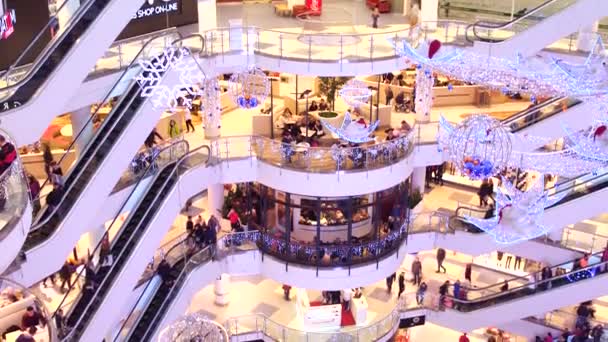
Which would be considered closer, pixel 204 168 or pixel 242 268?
pixel 204 168

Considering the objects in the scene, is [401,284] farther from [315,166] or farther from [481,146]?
[481,146]

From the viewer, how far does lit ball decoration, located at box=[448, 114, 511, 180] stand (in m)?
16.7

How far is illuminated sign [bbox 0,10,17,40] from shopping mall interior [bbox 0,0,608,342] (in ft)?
0.39

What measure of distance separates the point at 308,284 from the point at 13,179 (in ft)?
37.0

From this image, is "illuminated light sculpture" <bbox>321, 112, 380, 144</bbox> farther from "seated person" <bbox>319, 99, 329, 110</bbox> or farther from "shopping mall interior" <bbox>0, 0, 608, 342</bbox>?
"seated person" <bbox>319, 99, 329, 110</bbox>

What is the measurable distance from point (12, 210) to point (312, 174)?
9.74 m

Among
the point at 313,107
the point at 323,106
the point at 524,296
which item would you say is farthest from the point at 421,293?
the point at 313,107

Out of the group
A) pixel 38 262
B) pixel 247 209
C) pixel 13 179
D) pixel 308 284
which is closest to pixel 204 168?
→ pixel 247 209

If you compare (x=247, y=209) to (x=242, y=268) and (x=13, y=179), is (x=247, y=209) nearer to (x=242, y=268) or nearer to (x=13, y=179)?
(x=242, y=268)

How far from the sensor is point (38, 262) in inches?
553

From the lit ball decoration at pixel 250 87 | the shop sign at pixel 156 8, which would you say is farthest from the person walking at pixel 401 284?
the shop sign at pixel 156 8

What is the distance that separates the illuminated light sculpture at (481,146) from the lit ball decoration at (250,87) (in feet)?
17.9

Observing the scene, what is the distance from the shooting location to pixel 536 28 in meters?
19.1

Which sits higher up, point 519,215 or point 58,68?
point 58,68
